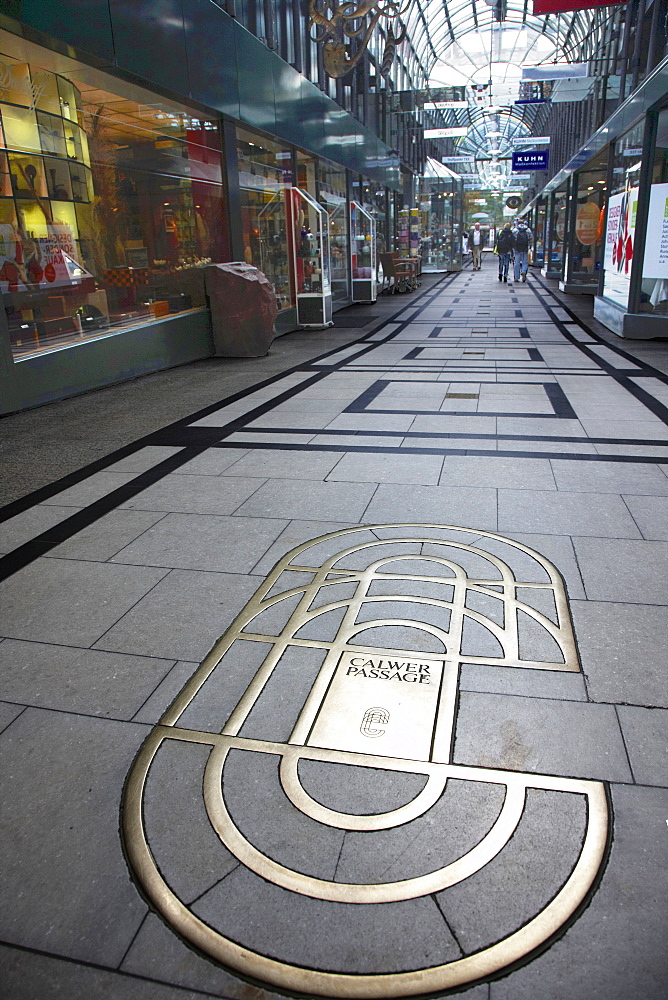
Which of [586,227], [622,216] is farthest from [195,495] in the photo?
[586,227]

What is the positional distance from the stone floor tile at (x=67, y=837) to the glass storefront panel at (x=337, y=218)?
15967 millimetres

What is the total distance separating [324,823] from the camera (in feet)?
6.39

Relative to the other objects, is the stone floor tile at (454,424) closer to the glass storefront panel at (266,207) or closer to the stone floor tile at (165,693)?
the stone floor tile at (165,693)

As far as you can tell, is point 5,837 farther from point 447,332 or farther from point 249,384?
point 447,332

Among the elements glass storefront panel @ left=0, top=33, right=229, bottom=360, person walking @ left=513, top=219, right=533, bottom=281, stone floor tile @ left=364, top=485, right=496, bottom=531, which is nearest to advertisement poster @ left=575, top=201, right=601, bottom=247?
person walking @ left=513, top=219, right=533, bottom=281

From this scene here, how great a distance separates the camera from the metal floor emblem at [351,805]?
64.1 inches

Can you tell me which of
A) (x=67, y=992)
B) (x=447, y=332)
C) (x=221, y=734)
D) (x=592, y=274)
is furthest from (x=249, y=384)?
(x=592, y=274)

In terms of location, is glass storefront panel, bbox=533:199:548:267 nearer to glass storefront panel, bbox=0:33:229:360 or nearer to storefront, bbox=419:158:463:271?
storefront, bbox=419:158:463:271

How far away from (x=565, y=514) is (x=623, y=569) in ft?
2.45

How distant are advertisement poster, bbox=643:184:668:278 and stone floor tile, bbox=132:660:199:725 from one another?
412 inches

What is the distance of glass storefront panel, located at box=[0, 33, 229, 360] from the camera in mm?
7266

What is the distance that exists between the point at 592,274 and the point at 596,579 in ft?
64.5

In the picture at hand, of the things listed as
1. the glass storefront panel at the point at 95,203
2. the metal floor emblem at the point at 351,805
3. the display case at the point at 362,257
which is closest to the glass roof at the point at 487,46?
the display case at the point at 362,257

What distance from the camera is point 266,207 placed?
13.0m
